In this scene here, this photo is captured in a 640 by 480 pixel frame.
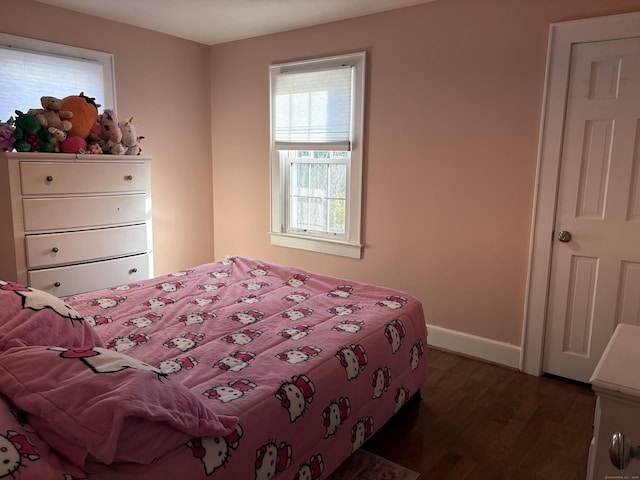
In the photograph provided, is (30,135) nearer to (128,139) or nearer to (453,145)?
(128,139)

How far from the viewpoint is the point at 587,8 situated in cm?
269

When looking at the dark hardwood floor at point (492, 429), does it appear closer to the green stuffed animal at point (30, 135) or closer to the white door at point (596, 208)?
the white door at point (596, 208)

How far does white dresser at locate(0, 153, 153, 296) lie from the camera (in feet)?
9.00

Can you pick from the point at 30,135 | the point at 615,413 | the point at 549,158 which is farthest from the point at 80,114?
the point at 615,413

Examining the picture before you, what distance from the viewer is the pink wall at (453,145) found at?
297 centimetres

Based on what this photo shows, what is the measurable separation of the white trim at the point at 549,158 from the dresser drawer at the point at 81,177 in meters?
2.60

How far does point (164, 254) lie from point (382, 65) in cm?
247

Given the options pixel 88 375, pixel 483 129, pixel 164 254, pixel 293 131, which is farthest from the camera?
pixel 164 254

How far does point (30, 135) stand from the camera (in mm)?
2842

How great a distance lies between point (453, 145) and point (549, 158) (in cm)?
62

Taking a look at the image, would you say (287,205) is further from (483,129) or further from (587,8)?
(587,8)

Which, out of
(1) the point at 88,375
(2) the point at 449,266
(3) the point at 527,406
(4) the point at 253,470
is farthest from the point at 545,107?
(1) the point at 88,375

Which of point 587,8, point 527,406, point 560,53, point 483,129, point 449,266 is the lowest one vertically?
point 527,406

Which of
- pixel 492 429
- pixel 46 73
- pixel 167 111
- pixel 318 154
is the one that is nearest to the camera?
pixel 492 429
